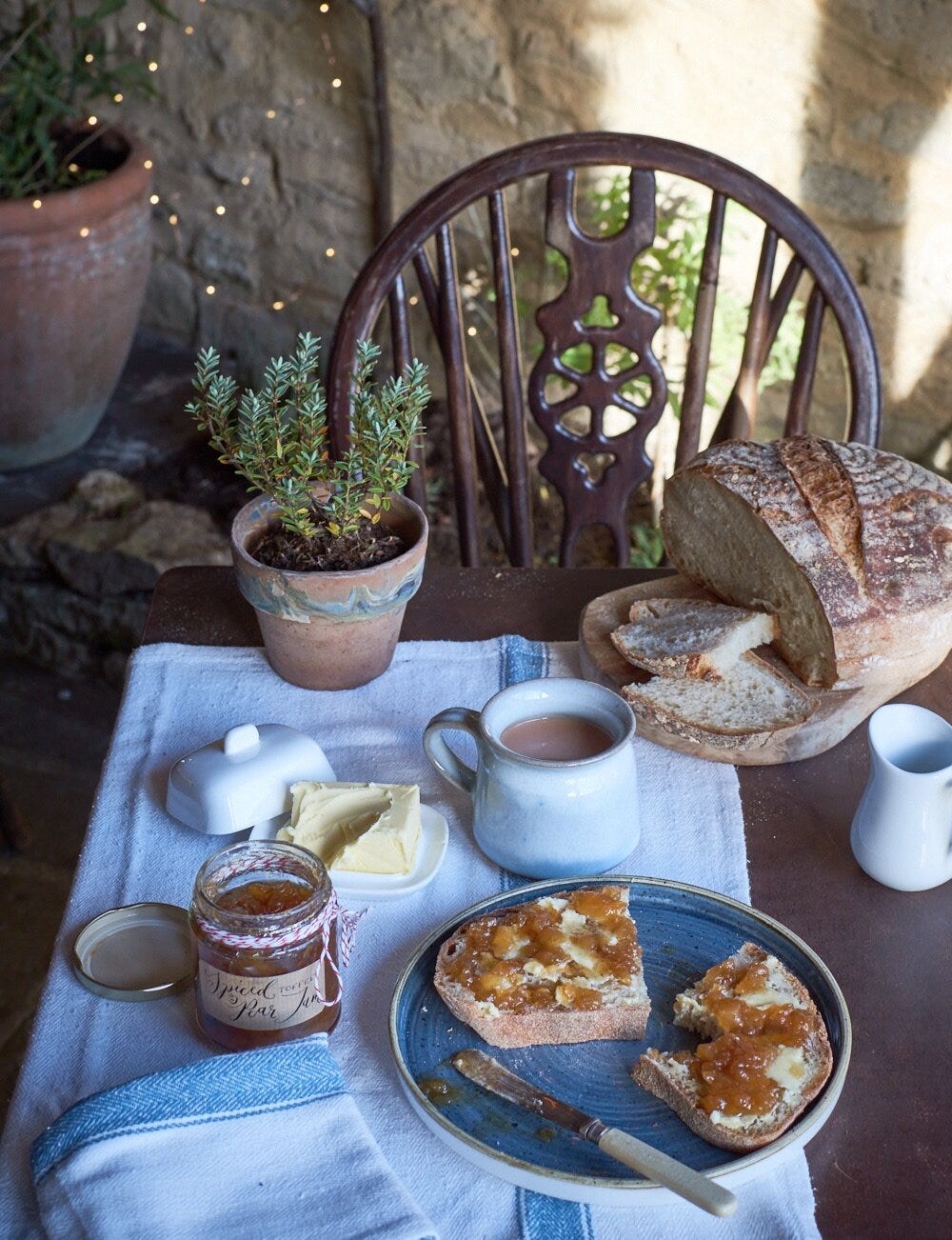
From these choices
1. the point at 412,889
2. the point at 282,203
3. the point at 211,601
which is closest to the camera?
the point at 412,889

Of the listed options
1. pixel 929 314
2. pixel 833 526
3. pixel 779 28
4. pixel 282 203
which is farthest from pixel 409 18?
pixel 833 526

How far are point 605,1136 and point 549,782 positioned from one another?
0.28 meters

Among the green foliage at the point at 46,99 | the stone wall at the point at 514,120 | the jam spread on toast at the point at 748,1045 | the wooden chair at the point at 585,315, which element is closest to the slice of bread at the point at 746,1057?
the jam spread on toast at the point at 748,1045

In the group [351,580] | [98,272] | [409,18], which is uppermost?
[409,18]

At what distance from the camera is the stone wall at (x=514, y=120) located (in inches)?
96.2

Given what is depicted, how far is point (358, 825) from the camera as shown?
1073mm

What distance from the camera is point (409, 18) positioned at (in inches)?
111

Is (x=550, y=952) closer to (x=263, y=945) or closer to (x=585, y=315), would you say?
(x=263, y=945)

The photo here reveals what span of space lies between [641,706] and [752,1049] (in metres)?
0.42

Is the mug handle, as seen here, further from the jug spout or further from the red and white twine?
A: the jug spout

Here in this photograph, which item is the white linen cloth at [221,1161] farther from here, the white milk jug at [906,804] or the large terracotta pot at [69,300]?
the large terracotta pot at [69,300]

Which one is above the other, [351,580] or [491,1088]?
[351,580]

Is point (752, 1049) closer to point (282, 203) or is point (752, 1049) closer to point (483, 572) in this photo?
point (483, 572)

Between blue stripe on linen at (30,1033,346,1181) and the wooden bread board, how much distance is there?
1.61 ft
